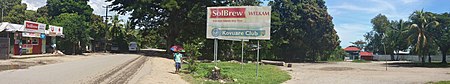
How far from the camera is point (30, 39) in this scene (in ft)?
104

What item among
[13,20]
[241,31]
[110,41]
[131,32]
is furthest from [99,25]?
[241,31]

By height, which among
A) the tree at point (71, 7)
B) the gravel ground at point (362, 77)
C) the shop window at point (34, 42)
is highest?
the tree at point (71, 7)

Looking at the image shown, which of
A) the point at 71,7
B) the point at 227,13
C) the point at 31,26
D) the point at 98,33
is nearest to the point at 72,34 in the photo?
the point at 31,26

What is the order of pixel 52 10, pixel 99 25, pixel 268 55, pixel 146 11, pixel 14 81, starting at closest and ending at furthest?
1. pixel 14 81
2. pixel 146 11
3. pixel 268 55
4. pixel 99 25
5. pixel 52 10

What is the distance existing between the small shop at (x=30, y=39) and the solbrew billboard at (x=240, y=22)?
1701cm

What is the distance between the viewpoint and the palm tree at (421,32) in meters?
43.1

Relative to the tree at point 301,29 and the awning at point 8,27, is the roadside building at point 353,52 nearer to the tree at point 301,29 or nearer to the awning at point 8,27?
the tree at point 301,29

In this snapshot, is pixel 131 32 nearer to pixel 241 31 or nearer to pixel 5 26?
pixel 5 26

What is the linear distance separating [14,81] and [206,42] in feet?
99.3

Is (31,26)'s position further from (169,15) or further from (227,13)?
(227,13)

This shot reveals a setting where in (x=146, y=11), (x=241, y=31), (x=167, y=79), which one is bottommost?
(x=167, y=79)

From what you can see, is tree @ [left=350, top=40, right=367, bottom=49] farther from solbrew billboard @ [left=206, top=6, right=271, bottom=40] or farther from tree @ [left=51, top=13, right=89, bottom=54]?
solbrew billboard @ [left=206, top=6, right=271, bottom=40]

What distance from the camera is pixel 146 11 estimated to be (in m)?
40.1

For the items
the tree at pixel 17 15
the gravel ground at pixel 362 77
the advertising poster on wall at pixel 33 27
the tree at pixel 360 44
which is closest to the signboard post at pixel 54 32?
the advertising poster on wall at pixel 33 27
